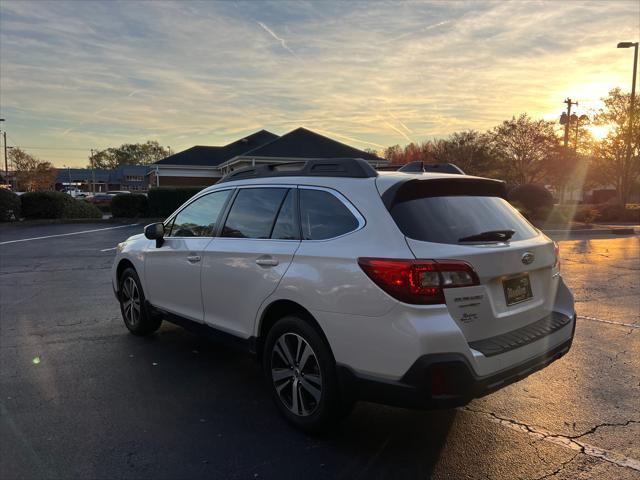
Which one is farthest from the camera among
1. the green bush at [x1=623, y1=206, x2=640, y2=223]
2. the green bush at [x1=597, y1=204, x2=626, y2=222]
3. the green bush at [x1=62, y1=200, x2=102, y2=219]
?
the green bush at [x1=623, y1=206, x2=640, y2=223]

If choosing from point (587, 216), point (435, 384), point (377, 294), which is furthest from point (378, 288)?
point (587, 216)

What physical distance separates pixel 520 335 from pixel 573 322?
820 millimetres

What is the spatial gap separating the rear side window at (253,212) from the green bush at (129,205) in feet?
74.1

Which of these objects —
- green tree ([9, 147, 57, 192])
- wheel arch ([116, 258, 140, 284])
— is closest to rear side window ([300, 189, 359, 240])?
wheel arch ([116, 258, 140, 284])

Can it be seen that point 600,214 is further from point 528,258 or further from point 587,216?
point 528,258

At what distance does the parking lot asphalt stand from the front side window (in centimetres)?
127

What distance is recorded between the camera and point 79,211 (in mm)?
25188

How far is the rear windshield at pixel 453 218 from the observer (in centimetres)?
308

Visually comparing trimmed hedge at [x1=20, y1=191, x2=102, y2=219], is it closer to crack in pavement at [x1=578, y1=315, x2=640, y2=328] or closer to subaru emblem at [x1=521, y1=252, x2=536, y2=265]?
crack in pavement at [x1=578, y1=315, x2=640, y2=328]

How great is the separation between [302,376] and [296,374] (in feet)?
0.19

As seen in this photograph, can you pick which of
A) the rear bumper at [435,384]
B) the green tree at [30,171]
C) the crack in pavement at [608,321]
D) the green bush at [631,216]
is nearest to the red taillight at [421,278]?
the rear bumper at [435,384]

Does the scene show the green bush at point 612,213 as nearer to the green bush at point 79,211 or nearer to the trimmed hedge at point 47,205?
the green bush at point 79,211

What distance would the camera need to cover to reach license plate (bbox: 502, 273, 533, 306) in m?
3.18

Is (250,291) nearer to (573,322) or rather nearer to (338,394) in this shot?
(338,394)
